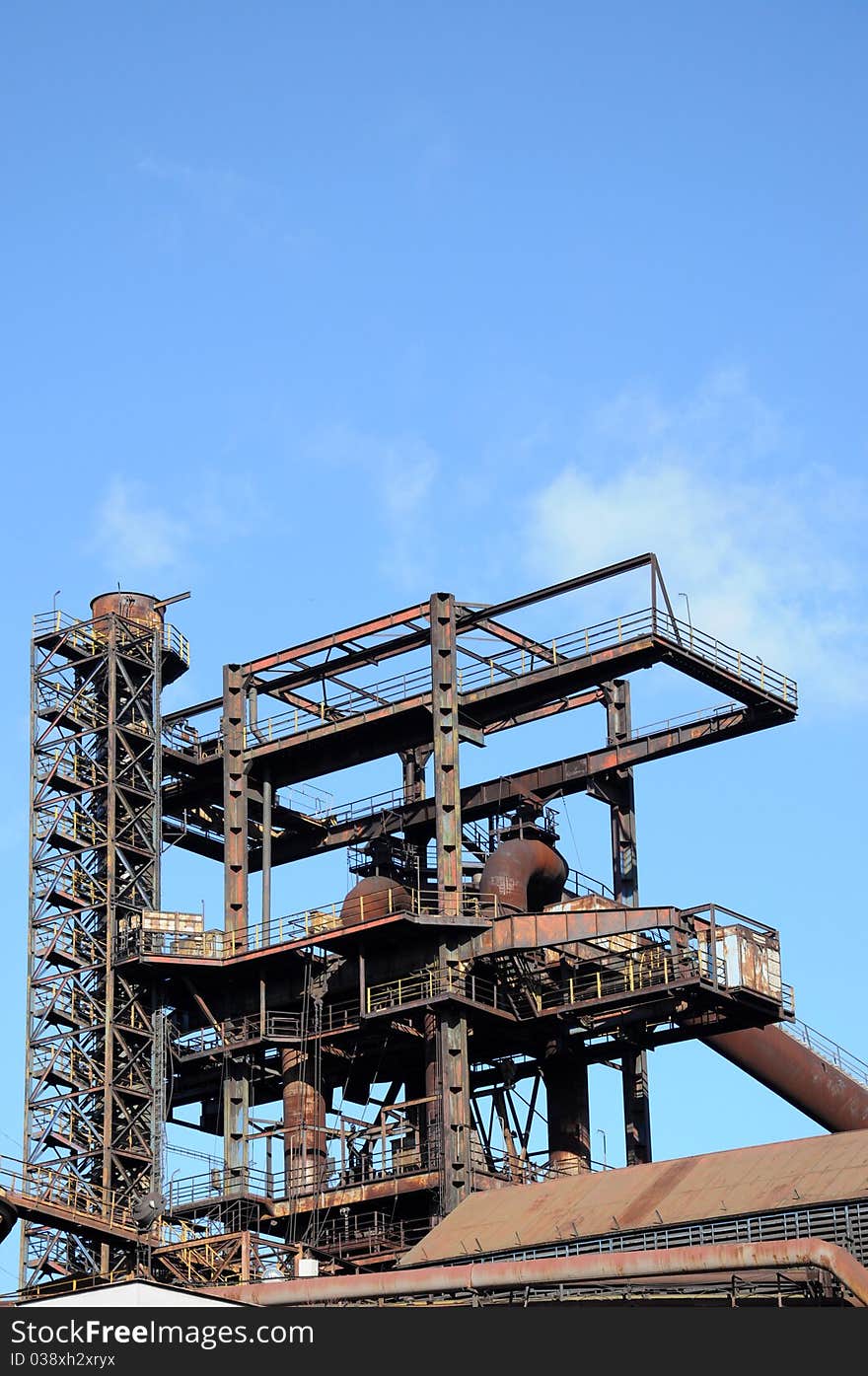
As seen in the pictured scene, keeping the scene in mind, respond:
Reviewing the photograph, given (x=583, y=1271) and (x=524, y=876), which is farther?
(x=524, y=876)

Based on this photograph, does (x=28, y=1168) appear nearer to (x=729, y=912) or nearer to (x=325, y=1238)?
(x=325, y=1238)

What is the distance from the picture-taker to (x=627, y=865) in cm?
6681

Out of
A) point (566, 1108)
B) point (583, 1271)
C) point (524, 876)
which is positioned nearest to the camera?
point (583, 1271)

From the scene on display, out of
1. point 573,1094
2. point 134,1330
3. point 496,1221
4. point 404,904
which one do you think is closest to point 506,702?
point 404,904

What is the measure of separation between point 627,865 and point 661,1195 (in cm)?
1988

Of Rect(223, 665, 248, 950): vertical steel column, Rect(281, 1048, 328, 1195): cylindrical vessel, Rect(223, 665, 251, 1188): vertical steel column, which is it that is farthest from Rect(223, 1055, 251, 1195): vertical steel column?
Rect(223, 665, 248, 950): vertical steel column

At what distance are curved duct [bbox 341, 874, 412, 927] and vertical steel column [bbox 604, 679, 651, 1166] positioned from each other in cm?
608

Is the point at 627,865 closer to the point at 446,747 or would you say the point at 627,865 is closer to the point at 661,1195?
the point at 446,747

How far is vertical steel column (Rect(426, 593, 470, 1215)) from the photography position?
59688 mm

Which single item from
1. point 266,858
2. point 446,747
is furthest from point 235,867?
point 446,747

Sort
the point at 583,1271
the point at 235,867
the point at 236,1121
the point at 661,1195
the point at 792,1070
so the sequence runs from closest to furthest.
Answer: the point at 583,1271 → the point at 661,1195 → the point at 792,1070 → the point at 236,1121 → the point at 235,867

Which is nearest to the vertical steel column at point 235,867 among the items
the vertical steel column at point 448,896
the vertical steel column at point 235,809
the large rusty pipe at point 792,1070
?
the vertical steel column at point 235,809

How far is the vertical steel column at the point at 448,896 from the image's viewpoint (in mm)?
59688

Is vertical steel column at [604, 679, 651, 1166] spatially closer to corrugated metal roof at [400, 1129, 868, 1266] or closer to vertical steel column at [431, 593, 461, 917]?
vertical steel column at [431, 593, 461, 917]
